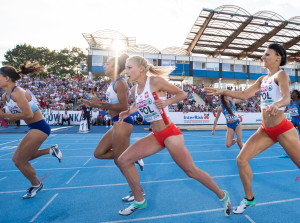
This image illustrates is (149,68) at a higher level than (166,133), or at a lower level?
higher

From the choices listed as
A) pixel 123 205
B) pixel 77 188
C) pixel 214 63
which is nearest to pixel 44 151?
pixel 77 188

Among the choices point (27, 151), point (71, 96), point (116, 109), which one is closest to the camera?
point (116, 109)

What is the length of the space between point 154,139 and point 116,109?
0.86 metres

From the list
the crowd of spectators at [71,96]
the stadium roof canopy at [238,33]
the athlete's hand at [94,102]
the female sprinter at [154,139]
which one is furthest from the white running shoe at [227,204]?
the stadium roof canopy at [238,33]

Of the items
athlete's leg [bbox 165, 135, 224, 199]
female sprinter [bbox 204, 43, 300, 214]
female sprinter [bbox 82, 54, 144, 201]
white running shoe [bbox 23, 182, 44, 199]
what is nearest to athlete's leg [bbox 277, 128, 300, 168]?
female sprinter [bbox 204, 43, 300, 214]

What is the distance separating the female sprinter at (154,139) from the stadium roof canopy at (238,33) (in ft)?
104

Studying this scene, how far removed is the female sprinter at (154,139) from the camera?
261 cm

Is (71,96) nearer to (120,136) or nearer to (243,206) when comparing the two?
(120,136)

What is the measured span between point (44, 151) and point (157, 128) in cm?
266

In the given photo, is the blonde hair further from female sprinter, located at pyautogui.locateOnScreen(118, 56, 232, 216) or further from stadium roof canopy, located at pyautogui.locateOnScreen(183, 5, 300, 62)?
stadium roof canopy, located at pyautogui.locateOnScreen(183, 5, 300, 62)

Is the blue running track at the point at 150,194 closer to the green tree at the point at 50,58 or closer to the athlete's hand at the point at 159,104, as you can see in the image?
the athlete's hand at the point at 159,104

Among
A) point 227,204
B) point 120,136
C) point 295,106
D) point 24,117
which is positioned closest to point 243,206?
point 227,204

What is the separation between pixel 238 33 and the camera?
34.3 metres

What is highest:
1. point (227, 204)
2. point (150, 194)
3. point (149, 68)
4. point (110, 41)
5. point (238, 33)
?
point (238, 33)
